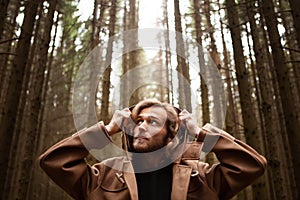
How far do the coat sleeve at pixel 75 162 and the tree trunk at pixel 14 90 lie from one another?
2.84 meters

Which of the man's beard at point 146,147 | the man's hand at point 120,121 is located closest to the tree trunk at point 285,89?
the man's beard at point 146,147

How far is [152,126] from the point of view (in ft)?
7.99

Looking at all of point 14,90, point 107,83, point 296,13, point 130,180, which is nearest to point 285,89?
point 296,13

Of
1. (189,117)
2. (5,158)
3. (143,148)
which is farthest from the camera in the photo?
(5,158)

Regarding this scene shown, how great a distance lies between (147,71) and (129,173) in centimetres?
755

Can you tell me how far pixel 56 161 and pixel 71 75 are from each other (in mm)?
11049

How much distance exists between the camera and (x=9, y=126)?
512 cm

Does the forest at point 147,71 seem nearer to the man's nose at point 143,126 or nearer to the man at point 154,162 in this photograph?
the man at point 154,162

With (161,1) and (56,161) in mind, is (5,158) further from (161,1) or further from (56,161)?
(161,1)

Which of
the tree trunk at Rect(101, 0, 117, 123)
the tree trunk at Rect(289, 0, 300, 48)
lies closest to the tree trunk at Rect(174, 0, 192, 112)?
Answer: the tree trunk at Rect(101, 0, 117, 123)

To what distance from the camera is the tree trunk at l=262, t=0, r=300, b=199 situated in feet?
15.2

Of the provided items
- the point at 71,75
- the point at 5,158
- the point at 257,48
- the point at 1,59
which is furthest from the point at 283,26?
the point at 5,158

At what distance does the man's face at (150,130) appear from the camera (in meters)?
2.35

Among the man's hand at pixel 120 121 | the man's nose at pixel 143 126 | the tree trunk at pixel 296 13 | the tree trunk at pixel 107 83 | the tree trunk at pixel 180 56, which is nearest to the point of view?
the man's nose at pixel 143 126
